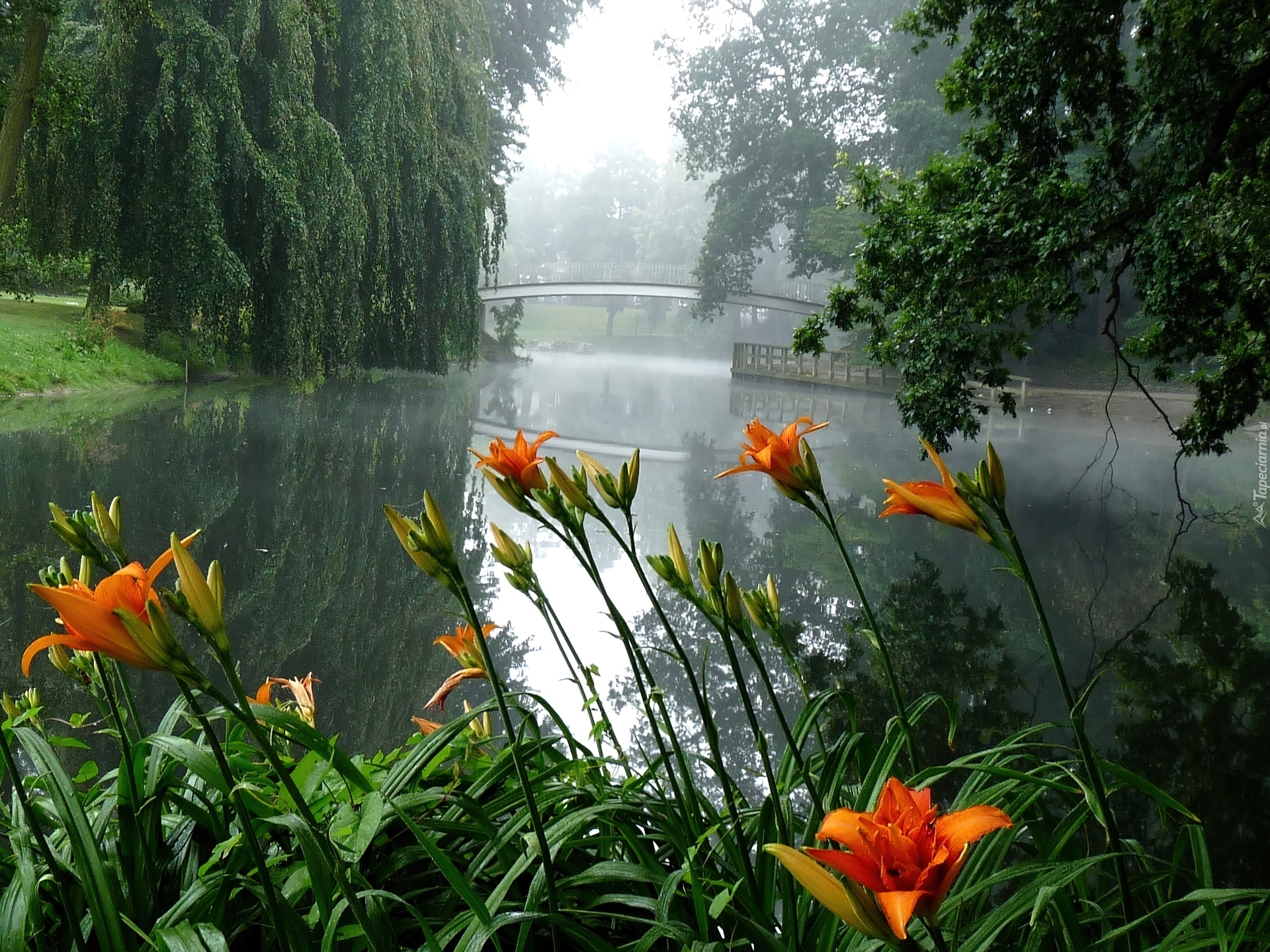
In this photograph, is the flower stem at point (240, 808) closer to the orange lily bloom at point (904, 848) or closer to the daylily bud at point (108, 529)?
the daylily bud at point (108, 529)

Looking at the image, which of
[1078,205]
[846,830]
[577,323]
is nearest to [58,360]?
[1078,205]

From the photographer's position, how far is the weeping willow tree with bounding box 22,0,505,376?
20.1 ft

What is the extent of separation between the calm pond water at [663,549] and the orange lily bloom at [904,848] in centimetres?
45

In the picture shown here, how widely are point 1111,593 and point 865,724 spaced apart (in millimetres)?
2025

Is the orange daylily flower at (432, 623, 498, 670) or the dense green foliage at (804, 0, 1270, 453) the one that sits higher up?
the dense green foliage at (804, 0, 1270, 453)

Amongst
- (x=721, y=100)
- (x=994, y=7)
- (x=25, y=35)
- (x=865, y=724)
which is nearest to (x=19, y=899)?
(x=865, y=724)

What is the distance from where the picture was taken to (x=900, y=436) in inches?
359

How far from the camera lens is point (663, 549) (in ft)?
12.7

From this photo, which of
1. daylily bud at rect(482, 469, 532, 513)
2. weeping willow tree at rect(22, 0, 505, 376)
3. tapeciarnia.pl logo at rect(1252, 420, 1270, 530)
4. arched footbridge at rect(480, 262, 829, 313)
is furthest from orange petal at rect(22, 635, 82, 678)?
arched footbridge at rect(480, 262, 829, 313)

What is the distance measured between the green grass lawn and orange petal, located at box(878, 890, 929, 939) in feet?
27.0

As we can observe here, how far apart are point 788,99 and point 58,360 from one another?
1457 centimetres

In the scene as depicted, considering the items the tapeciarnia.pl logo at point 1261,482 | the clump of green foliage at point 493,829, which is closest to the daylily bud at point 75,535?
the clump of green foliage at point 493,829

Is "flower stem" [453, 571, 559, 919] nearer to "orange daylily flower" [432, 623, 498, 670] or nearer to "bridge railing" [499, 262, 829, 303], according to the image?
"orange daylily flower" [432, 623, 498, 670]

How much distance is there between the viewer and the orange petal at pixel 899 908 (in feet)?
1.17
